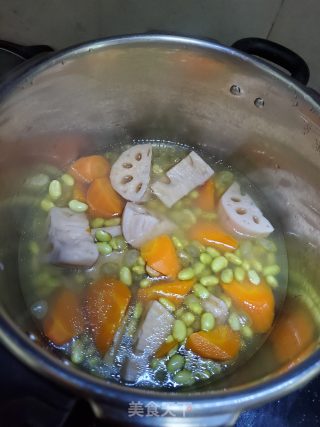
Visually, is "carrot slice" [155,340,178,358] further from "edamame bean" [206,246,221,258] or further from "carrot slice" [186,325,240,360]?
"edamame bean" [206,246,221,258]

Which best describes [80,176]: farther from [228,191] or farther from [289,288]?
[289,288]

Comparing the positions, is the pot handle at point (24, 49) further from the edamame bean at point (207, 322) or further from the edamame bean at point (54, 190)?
the edamame bean at point (207, 322)

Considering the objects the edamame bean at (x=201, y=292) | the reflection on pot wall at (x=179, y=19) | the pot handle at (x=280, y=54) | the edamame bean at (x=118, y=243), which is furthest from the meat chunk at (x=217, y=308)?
the reflection on pot wall at (x=179, y=19)

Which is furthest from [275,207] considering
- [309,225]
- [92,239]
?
[92,239]

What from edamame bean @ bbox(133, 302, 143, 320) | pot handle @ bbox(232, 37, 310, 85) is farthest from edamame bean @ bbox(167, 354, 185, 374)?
pot handle @ bbox(232, 37, 310, 85)

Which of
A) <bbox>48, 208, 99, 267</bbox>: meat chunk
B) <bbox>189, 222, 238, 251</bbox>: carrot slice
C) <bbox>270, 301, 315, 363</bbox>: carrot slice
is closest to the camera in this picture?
<bbox>270, 301, 315, 363</bbox>: carrot slice

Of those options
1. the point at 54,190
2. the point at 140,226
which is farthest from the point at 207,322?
the point at 54,190
